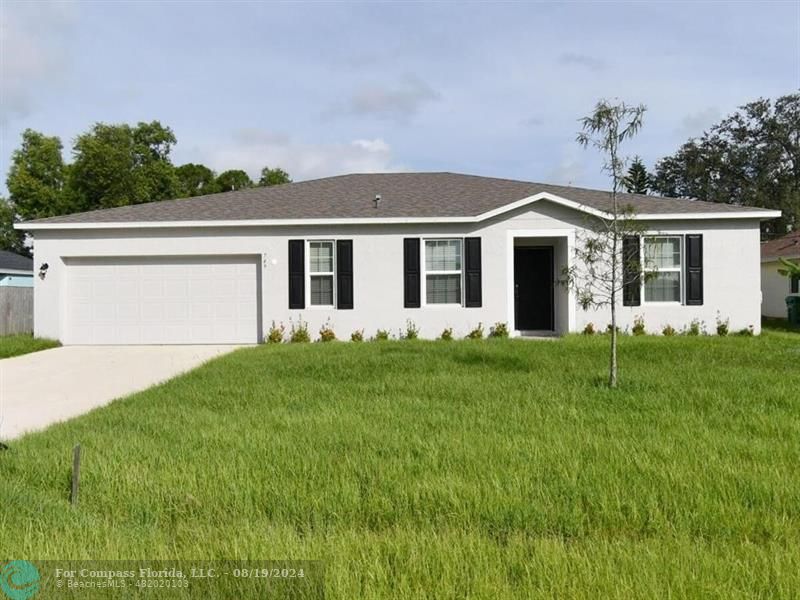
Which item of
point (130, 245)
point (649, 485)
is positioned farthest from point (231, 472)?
point (130, 245)

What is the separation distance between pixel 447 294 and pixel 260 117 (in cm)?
842

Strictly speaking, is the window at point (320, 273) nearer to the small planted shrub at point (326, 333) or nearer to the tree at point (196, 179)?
the small planted shrub at point (326, 333)

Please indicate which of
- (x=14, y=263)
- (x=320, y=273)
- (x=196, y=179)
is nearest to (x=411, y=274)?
(x=320, y=273)

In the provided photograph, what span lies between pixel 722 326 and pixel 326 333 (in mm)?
9878

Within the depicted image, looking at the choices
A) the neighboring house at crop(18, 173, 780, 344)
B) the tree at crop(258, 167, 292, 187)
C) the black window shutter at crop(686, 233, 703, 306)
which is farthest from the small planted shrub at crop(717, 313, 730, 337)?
the tree at crop(258, 167, 292, 187)

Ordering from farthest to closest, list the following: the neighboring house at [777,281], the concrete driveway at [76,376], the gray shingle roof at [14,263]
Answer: the gray shingle roof at [14,263]
the neighboring house at [777,281]
the concrete driveway at [76,376]

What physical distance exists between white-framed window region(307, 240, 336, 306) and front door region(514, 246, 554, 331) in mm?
5107

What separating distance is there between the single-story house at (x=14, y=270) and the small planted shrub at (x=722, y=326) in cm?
2621

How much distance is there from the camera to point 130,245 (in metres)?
14.2

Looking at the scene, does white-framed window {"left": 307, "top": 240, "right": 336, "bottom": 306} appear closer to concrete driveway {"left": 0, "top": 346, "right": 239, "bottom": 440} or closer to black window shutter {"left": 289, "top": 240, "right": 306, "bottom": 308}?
black window shutter {"left": 289, "top": 240, "right": 306, "bottom": 308}

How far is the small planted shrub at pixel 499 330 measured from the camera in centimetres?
1377

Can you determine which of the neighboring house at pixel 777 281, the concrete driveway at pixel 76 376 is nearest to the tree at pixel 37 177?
the concrete driveway at pixel 76 376

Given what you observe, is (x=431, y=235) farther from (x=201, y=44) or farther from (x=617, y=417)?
(x=617, y=417)

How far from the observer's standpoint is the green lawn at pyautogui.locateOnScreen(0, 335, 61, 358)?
12757 mm
